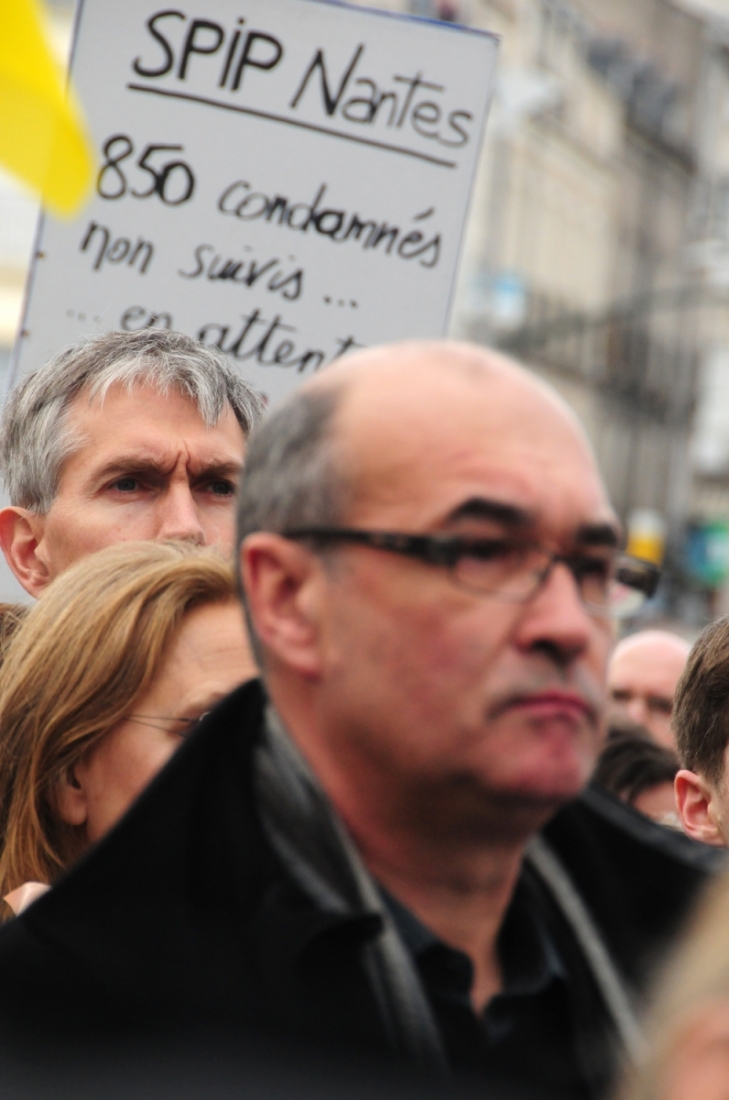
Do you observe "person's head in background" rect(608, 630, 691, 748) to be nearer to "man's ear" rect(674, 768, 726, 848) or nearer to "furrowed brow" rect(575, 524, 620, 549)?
"man's ear" rect(674, 768, 726, 848)

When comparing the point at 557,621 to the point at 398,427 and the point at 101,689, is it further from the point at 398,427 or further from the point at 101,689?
the point at 101,689

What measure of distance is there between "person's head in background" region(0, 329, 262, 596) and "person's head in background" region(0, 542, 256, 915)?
1.45 feet

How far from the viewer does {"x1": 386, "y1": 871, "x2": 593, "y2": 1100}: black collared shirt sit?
1.21 m

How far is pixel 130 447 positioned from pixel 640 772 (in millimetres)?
1574

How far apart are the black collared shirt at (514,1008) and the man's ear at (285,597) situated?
7.7 inches

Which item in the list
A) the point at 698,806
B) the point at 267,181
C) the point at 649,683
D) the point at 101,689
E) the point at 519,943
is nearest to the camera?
the point at 519,943

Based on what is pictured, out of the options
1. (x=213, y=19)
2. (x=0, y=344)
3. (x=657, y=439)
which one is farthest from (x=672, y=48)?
(x=213, y=19)

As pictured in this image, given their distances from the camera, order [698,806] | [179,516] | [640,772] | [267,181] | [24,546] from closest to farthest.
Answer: [698,806] → [179,516] → [24,546] → [267,181] → [640,772]

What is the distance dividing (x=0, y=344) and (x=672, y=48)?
29402 mm

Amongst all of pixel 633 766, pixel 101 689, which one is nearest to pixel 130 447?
pixel 101 689

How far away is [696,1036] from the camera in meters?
1.05

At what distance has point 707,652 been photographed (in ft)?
9.21

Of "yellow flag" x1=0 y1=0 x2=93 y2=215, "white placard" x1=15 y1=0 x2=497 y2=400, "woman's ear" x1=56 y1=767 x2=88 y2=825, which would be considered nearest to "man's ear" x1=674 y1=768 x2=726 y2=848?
"woman's ear" x1=56 y1=767 x2=88 y2=825

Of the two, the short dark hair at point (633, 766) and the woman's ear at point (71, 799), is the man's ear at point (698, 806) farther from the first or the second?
the short dark hair at point (633, 766)
